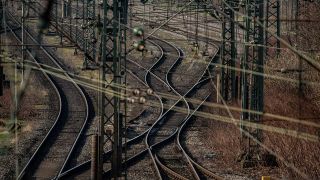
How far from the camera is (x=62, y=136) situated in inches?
634

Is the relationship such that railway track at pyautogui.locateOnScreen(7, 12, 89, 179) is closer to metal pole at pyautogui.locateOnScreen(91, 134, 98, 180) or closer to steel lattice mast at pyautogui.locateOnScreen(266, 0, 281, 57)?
metal pole at pyautogui.locateOnScreen(91, 134, 98, 180)

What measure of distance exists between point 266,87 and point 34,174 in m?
9.83

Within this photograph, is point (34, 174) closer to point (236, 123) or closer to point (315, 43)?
point (236, 123)

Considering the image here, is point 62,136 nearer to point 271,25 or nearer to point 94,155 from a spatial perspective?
point 94,155

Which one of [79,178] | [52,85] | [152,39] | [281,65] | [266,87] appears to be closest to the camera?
[79,178]

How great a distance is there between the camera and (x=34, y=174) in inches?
484

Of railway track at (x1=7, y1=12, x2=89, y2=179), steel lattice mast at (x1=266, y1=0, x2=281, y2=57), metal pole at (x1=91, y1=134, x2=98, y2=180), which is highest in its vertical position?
steel lattice mast at (x1=266, y1=0, x2=281, y2=57)

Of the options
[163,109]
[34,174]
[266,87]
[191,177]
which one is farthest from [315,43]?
[34,174]

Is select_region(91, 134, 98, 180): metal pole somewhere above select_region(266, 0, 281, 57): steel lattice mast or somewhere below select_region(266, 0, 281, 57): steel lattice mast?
below

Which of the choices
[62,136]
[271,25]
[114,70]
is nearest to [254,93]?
[114,70]

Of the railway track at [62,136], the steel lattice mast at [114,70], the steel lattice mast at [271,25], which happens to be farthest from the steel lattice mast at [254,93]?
the steel lattice mast at [271,25]

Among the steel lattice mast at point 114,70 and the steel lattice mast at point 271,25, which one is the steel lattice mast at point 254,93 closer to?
the steel lattice mast at point 114,70

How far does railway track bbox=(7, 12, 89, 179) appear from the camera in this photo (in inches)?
500

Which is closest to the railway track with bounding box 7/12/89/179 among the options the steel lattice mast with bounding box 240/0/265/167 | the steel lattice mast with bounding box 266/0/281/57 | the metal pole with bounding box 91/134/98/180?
the metal pole with bounding box 91/134/98/180
